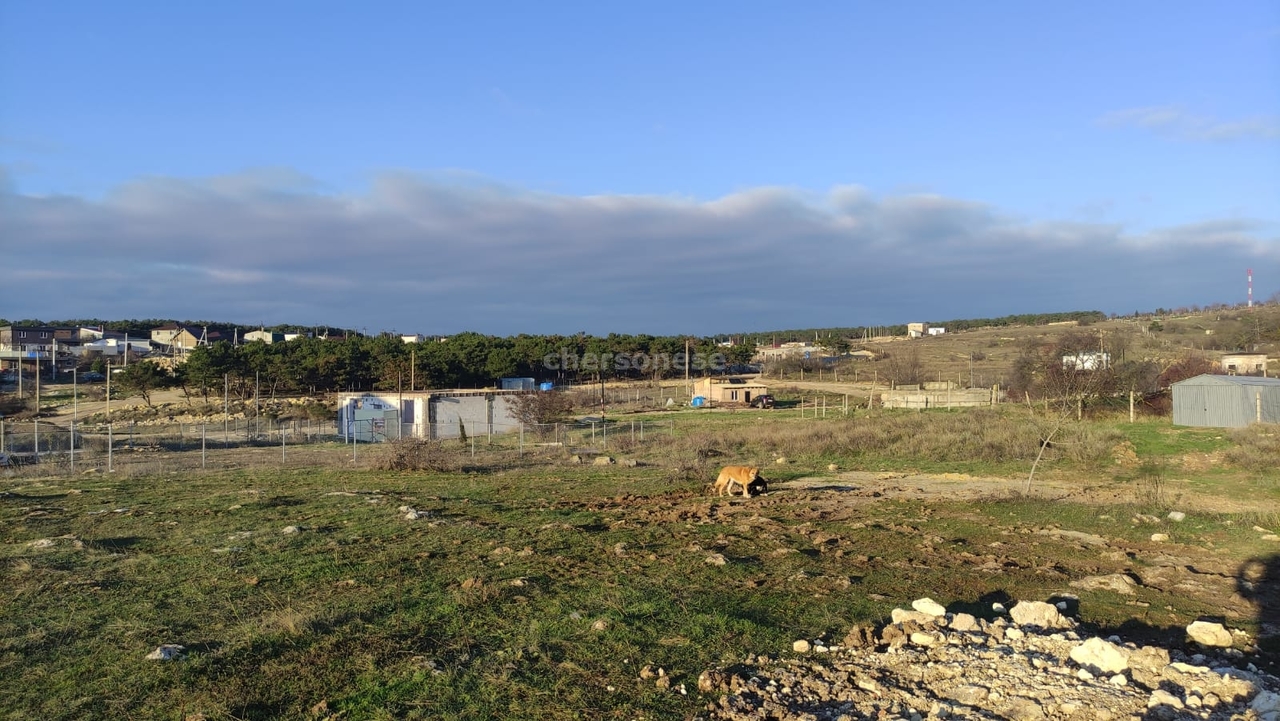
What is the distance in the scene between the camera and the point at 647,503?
621 inches

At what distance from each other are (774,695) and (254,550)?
26.0ft

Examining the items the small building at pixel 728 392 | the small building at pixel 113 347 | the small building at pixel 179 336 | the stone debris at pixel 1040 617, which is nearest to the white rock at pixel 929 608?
the stone debris at pixel 1040 617

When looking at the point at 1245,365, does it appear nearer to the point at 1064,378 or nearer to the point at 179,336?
the point at 1064,378

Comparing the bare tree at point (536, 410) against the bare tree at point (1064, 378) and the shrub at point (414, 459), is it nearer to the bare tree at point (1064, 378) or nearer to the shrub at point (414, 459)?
the shrub at point (414, 459)

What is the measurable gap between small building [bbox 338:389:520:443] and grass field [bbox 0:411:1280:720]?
19164 millimetres

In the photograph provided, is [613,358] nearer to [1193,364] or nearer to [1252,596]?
[1193,364]

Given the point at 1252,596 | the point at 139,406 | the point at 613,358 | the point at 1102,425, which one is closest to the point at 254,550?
the point at 1252,596

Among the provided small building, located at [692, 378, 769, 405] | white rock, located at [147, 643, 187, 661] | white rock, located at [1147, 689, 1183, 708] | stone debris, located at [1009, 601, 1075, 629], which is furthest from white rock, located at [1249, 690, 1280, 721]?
small building, located at [692, 378, 769, 405]

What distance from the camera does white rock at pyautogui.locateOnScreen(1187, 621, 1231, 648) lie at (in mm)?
6730

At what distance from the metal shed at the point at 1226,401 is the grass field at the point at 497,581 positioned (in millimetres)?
14740

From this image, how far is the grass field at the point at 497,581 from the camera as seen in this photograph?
558 cm

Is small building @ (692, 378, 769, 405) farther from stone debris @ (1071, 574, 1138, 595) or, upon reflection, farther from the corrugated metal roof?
stone debris @ (1071, 574, 1138, 595)

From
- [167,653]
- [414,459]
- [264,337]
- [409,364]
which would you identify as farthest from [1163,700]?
[264,337]

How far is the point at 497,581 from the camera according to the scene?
8.59 metres
